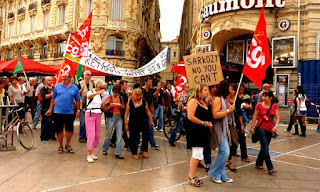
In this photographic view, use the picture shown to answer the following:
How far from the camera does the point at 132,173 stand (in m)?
5.25

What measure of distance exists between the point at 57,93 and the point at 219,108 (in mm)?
3784

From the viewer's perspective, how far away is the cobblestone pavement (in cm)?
452

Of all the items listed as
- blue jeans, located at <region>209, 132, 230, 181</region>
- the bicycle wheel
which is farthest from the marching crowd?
the bicycle wheel

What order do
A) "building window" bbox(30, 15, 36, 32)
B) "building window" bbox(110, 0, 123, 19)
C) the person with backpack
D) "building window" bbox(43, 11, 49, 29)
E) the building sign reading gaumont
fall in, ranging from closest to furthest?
the person with backpack
the building sign reading gaumont
"building window" bbox(110, 0, 123, 19)
"building window" bbox(43, 11, 49, 29)
"building window" bbox(30, 15, 36, 32)

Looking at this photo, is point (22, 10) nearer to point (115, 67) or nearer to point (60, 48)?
point (60, 48)

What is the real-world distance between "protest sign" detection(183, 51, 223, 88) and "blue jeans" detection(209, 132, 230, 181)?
4.57 ft

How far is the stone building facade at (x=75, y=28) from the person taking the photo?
90.8 ft

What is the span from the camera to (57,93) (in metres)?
6.40

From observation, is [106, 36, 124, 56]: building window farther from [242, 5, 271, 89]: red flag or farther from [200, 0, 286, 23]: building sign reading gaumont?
[242, 5, 271, 89]: red flag

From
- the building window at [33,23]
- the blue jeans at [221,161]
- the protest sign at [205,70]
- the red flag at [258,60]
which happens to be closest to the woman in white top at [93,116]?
the protest sign at [205,70]

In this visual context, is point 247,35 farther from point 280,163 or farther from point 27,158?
point 27,158

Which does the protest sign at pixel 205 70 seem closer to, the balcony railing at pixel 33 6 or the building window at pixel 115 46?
the building window at pixel 115 46

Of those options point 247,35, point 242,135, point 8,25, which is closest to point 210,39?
point 247,35

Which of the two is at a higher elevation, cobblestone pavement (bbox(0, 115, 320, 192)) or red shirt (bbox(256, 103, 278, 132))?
red shirt (bbox(256, 103, 278, 132))
